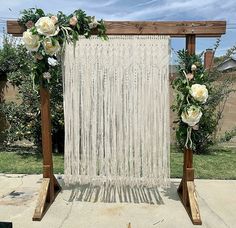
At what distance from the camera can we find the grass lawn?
583cm

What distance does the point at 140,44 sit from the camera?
416 cm

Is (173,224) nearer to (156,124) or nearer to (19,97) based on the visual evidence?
(156,124)

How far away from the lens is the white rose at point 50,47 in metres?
3.83

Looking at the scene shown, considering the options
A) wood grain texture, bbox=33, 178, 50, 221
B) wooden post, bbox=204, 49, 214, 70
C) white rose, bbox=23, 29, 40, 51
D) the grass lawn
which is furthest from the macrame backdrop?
wooden post, bbox=204, 49, 214, 70

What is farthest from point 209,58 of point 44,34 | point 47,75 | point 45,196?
point 45,196

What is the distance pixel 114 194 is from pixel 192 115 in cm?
145

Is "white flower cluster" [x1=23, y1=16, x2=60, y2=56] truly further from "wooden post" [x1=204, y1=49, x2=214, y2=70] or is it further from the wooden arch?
"wooden post" [x1=204, y1=49, x2=214, y2=70]

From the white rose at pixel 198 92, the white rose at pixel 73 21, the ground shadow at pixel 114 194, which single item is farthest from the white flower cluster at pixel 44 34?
the ground shadow at pixel 114 194

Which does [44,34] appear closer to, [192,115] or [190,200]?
[192,115]

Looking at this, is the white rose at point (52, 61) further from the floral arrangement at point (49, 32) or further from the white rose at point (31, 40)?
the white rose at point (31, 40)

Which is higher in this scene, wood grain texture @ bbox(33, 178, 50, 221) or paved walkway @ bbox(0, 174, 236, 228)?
wood grain texture @ bbox(33, 178, 50, 221)

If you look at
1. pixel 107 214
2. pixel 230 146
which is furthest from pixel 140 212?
pixel 230 146

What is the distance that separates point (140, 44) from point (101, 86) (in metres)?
0.63

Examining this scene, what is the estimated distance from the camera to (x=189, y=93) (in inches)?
157
